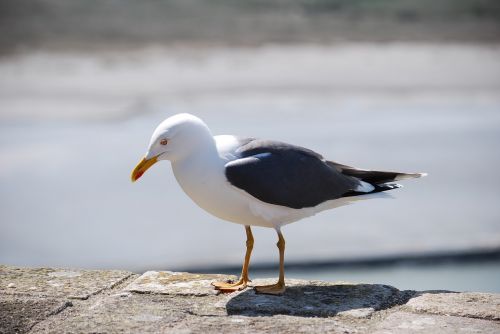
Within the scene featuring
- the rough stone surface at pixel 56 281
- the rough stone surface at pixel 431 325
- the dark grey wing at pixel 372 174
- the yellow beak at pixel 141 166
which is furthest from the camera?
the dark grey wing at pixel 372 174

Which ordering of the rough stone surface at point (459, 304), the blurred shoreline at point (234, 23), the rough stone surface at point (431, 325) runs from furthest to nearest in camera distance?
the blurred shoreline at point (234, 23) → the rough stone surface at point (459, 304) → the rough stone surface at point (431, 325)

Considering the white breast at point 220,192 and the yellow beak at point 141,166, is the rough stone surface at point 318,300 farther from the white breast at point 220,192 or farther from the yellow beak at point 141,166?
the yellow beak at point 141,166

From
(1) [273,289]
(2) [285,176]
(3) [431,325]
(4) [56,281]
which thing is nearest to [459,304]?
(3) [431,325]

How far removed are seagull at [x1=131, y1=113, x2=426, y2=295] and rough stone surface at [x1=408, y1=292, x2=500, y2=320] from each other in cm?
48

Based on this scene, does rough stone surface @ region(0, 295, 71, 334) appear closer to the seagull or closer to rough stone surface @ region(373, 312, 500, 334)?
the seagull

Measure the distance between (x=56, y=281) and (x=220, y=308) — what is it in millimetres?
646

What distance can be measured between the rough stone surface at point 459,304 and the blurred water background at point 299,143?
2.00 meters

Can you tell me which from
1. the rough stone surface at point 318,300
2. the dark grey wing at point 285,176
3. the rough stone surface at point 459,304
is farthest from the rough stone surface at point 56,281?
the rough stone surface at point 459,304

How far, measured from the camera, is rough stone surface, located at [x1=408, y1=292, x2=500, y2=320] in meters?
3.01

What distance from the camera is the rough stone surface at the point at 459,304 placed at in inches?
119

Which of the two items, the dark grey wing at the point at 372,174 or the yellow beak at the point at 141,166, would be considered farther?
the dark grey wing at the point at 372,174

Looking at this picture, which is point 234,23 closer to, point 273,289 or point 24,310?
point 273,289

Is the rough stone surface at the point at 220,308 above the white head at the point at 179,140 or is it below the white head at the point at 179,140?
below

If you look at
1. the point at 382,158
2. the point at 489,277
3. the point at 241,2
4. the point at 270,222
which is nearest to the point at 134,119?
the point at 382,158
